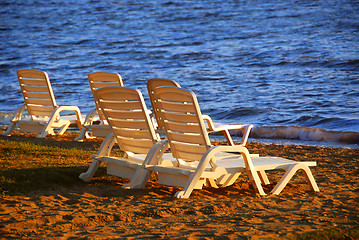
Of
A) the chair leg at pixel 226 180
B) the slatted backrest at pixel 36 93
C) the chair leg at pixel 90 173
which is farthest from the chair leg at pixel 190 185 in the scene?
the slatted backrest at pixel 36 93

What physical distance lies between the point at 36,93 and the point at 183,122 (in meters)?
5.15

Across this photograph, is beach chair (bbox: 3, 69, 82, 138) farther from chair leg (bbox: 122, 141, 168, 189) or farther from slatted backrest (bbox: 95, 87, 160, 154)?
chair leg (bbox: 122, 141, 168, 189)

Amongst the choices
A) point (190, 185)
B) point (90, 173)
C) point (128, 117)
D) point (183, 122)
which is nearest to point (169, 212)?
point (190, 185)

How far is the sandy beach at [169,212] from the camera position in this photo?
379cm

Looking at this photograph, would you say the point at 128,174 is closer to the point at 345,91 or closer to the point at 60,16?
the point at 345,91

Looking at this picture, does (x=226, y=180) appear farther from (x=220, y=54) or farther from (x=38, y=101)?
(x=220, y=54)

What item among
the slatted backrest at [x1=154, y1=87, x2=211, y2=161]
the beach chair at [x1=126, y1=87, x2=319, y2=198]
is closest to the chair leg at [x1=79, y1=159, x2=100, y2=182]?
the beach chair at [x1=126, y1=87, x2=319, y2=198]

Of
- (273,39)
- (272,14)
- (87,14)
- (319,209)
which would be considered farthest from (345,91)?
(87,14)

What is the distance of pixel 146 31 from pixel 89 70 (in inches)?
396

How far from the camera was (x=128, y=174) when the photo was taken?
5.46 m

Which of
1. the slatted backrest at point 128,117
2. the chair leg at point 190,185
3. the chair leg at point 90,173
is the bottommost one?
the chair leg at point 90,173

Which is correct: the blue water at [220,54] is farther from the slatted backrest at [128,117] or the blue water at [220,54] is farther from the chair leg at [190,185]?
the chair leg at [190,185]

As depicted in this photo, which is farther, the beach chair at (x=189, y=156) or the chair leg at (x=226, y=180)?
the chair leg at (x=226, y=180)

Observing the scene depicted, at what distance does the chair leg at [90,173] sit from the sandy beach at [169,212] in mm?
80
